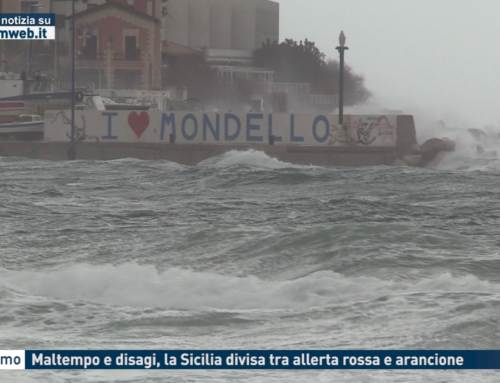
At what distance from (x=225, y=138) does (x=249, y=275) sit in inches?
818

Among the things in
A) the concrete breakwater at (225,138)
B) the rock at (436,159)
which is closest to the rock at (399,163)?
the concrete breakwater at (225,138)

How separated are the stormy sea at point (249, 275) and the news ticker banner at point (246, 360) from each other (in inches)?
3.3

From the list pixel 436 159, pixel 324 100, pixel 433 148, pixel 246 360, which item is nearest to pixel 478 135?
pixel 433 148

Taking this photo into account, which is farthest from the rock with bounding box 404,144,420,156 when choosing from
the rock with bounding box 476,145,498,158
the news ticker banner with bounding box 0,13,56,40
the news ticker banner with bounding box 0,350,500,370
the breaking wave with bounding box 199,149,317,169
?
the news ticker banner with bounding box 0,350,500,370

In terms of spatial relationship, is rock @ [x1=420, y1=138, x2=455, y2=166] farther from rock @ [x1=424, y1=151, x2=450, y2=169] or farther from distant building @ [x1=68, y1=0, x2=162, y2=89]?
distant building @ [x1=68, y1=0, x2=162, y2=89]

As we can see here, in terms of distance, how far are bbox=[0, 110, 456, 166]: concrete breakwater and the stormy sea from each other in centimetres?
1041

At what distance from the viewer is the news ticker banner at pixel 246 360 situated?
5.43 meters

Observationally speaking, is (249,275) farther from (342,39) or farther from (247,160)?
(342,39)

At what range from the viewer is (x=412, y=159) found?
28594mm

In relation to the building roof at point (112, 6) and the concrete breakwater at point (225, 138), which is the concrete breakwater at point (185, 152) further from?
the building roof at point (112, 6)

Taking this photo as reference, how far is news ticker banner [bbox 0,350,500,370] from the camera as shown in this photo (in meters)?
5.43

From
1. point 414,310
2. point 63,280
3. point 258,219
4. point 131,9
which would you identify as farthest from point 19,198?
point 131,9

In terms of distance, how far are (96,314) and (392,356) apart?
2.69 meters

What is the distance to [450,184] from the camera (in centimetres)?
2008
